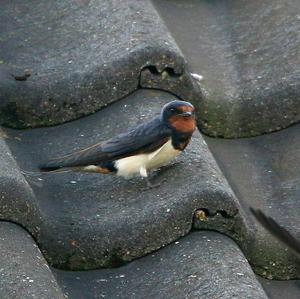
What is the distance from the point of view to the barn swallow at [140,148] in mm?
2670

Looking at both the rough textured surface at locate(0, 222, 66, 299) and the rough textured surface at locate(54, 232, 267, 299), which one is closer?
the rough textured surface at locate(0, 222, 66, 299)

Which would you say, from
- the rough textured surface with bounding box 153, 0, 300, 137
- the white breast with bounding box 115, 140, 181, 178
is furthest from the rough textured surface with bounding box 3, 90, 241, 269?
the rough textured surface with bounding box 153, 0, 300, 137

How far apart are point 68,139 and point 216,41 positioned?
2.45 feet

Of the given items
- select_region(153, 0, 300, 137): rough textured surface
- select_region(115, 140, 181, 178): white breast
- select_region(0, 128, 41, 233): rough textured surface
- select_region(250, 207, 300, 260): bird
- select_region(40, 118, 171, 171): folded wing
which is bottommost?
select_region(153, 0, 300, 137): rough textured surface

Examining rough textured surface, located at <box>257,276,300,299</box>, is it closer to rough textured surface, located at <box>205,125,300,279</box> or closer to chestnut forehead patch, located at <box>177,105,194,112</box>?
rough textured surface, located at <box>205,125,300,279</box>

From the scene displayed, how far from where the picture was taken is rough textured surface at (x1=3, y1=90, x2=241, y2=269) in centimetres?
233

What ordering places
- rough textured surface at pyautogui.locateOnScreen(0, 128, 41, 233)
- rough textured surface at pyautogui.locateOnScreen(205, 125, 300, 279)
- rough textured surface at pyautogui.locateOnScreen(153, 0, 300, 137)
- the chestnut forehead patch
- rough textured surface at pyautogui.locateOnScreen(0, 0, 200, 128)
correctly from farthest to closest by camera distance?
1. rough textured surface at pyautogui.locateOnScreen(153, 0, 300, 137)
2. rough textured surface at pyautogui.locateOnScreen(0, 0, 200, 128)
3. the chestnut forehead patch
4. rough textured surface at pyautogui.locateOnScreen(205, 125, 300, 279)
5. rough textured surface at pyautogui.locateOnScreen(0, 128, 41, 233)

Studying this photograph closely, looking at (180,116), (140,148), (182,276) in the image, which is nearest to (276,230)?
(182,276)

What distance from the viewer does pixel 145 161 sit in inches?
110

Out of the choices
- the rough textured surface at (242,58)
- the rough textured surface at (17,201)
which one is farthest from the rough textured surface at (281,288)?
the rough textured surface at (242,58)

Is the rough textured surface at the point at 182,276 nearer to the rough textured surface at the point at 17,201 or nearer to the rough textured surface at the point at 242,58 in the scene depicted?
the rough textured surface at the point at 17,201

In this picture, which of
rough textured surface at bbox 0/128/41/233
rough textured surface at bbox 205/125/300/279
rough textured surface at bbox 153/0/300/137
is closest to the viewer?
rough textured surface at bbox 0/128/41/233

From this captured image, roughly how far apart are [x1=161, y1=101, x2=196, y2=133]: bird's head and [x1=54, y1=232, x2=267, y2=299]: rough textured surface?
391mm

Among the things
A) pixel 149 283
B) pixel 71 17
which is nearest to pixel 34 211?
pixel 149 283
